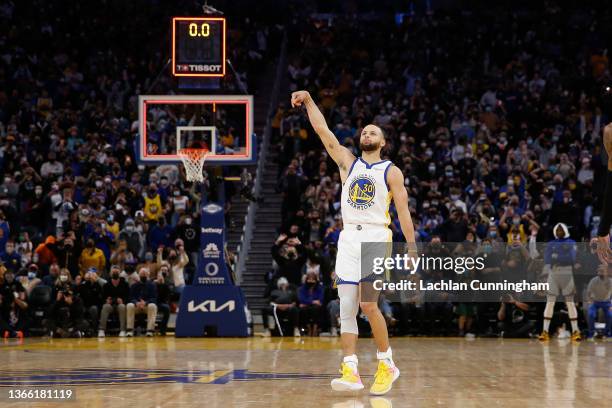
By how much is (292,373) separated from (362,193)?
2681 mm

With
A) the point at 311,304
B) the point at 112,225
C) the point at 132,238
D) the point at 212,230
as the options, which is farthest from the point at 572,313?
the point at 112,225

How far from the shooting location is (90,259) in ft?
74.2

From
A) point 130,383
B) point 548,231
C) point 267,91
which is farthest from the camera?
point 267,91

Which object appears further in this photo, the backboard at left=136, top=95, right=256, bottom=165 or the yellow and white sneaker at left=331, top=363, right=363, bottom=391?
the backboard at left=136, top=95, right=256, bottom=165

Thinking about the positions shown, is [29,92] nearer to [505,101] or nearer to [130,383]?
[505,101]

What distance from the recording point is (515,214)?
23.1 metres

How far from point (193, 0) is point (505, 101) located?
38.4 feet

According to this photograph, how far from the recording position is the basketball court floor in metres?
8.80

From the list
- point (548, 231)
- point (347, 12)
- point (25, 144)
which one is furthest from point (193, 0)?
point (548, 231)

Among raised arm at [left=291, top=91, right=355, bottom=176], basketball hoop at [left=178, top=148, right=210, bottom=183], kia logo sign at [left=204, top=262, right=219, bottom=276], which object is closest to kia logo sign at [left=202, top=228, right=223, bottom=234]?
kia logo sign at [left=204, top=262, right=219, bottom=276]

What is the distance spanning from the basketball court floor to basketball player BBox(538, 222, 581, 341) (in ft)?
5.45

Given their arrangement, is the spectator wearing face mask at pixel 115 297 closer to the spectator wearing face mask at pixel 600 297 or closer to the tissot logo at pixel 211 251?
the tissot logo at pixel 211 251

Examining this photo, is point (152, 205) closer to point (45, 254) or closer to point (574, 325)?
point (45, 254)

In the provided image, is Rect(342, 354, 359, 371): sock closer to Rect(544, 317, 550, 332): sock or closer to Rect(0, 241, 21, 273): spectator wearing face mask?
Rect(544, 317, 550, 332): sock
